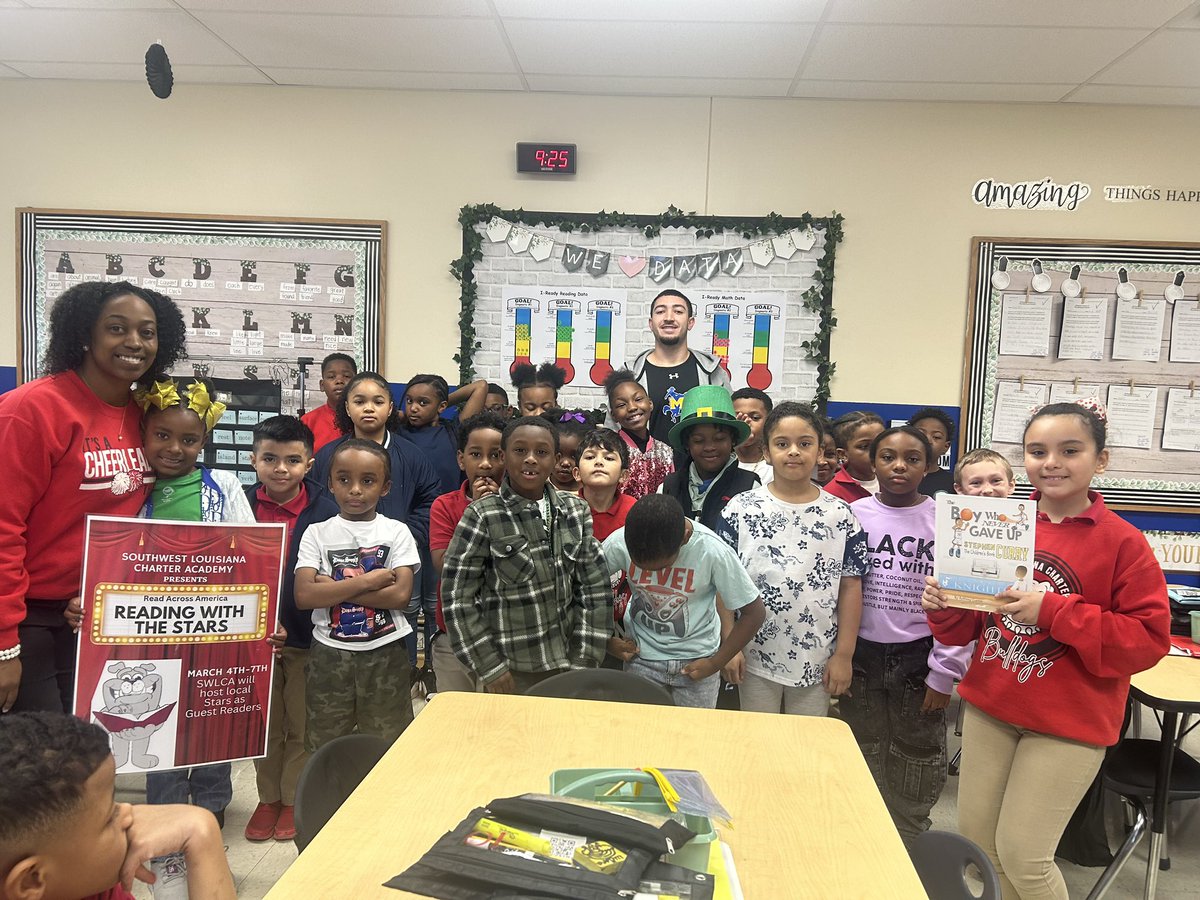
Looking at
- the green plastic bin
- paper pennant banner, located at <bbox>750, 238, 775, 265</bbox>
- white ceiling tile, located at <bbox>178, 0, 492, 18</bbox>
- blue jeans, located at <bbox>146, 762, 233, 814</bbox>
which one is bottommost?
blue jeans, located at <bbox>146, 762, 233, 814</bbox>

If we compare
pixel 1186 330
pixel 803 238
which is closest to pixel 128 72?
pixel 803 238

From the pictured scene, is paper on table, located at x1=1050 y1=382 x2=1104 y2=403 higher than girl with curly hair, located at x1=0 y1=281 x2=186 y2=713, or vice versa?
paper on table, located at x1=1050 y1=382 x2=1104 y2=403

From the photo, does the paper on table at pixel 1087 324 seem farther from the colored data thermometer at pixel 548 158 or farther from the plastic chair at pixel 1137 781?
the colored data thermometer at pixel 548 158

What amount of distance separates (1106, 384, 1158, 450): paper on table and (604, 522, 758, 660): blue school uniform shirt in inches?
136

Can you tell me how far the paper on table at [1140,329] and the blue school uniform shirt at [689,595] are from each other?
351 centimetres

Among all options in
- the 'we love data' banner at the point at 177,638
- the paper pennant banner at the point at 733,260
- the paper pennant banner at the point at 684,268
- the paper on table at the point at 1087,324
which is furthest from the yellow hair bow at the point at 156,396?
the paper on table at the point at 1087,324

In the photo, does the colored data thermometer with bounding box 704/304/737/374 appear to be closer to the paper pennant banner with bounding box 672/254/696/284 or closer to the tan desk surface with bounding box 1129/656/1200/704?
the paper pennant banner with bounding box 672/254/696/284

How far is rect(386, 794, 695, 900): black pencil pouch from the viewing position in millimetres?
1004

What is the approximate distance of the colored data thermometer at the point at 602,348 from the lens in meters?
4.53

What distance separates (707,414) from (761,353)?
1964 millimetres

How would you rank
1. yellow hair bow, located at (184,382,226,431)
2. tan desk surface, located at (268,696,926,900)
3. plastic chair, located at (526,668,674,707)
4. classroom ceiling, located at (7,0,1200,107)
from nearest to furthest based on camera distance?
tan desk surface, located at (268,696,926,900) → plastic chair, located at (526,668,674,707) → yellow hair bow, located at (184,382,226,431) → classroom ceiling, located at (7,0,1200,107)

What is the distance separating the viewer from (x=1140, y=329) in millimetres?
4328

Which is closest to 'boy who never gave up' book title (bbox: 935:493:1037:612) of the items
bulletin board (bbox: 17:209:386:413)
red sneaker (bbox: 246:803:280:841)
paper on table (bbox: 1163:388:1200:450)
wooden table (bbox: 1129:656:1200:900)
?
wooden table (bbox: 1129:656:1200:900)

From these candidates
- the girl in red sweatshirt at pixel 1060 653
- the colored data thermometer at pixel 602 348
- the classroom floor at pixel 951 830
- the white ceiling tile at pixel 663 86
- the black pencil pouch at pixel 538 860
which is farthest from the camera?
the colored data thermometer at pixel 602 348
